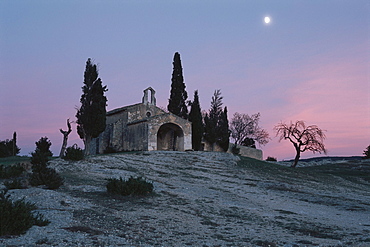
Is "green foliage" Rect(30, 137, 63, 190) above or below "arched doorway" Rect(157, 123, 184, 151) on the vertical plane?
below

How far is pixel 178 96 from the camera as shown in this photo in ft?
151

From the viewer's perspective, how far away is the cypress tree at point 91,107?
32688 mm

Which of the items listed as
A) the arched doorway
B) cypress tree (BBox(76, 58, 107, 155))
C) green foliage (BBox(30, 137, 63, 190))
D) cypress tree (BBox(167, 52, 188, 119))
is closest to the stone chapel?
the arched doorway

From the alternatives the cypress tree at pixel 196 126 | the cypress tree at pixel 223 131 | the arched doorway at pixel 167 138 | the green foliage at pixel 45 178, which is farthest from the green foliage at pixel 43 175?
the cypress tree at pixel 223 131

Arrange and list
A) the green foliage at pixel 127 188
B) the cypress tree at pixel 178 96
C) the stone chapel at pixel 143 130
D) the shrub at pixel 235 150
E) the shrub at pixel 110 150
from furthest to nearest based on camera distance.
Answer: the shrub at pixel 235 150, the cypress tree at pixel 178 96, the shrub at pixel 110 150, the stone chapel at pixel 143 130, the green foliage at pixel 127 188

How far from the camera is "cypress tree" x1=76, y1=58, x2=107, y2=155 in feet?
107

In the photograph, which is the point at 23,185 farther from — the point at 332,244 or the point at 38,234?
the point at 332,244

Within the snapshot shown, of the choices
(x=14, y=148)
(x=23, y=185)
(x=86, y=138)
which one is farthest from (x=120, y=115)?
(x=23, y=185)

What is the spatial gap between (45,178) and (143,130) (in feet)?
76.3

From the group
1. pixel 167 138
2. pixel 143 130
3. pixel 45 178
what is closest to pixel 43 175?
pixel 45 178

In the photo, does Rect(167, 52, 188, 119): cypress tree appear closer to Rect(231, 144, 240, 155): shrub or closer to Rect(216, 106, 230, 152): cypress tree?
Rect(216, 106, 230, 152): cypress tree

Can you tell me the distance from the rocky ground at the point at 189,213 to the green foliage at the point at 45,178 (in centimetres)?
42

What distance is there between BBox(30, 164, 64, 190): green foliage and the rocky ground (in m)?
0.42

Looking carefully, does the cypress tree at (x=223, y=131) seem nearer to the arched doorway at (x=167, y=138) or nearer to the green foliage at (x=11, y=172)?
the arched doorway at (x=167, y=138)
